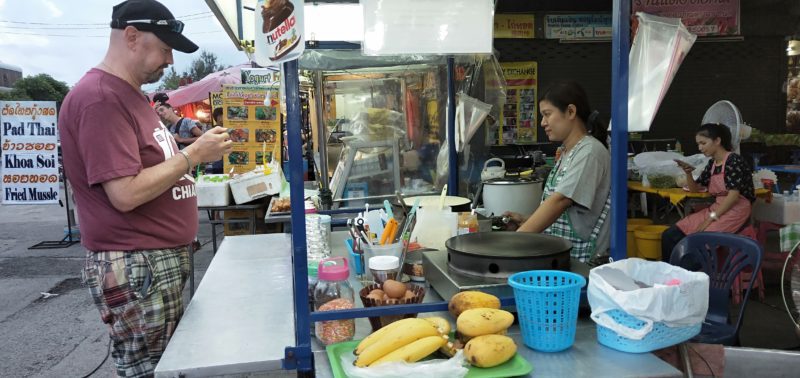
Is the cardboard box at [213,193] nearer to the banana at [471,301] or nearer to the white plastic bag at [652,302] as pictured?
the banana at [471,301]

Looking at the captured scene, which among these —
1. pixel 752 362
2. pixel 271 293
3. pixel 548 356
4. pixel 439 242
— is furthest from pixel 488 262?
pixel 752 362

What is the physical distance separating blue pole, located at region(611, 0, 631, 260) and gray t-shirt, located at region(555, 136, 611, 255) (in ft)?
1.80

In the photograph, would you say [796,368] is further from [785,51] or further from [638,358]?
[785,51]

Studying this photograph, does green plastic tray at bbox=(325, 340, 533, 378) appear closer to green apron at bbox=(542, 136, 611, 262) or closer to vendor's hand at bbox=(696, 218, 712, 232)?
green apron at bbox=(542, 136, 611, 262)

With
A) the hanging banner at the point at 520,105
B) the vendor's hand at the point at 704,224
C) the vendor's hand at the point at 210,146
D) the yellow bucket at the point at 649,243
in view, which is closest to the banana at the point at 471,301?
the vendor's hand at the point at 210,146

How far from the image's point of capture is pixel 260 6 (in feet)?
5.72

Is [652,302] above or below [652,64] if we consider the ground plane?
below

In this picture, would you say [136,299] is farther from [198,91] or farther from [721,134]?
[198,91]

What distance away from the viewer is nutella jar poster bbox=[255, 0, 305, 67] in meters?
1.64

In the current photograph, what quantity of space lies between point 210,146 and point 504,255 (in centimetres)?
116

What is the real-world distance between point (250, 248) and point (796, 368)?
9.12 ft

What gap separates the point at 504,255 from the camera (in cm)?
180

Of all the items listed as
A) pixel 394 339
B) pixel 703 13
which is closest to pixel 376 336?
pixel 394 339

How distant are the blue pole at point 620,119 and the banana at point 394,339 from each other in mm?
813
